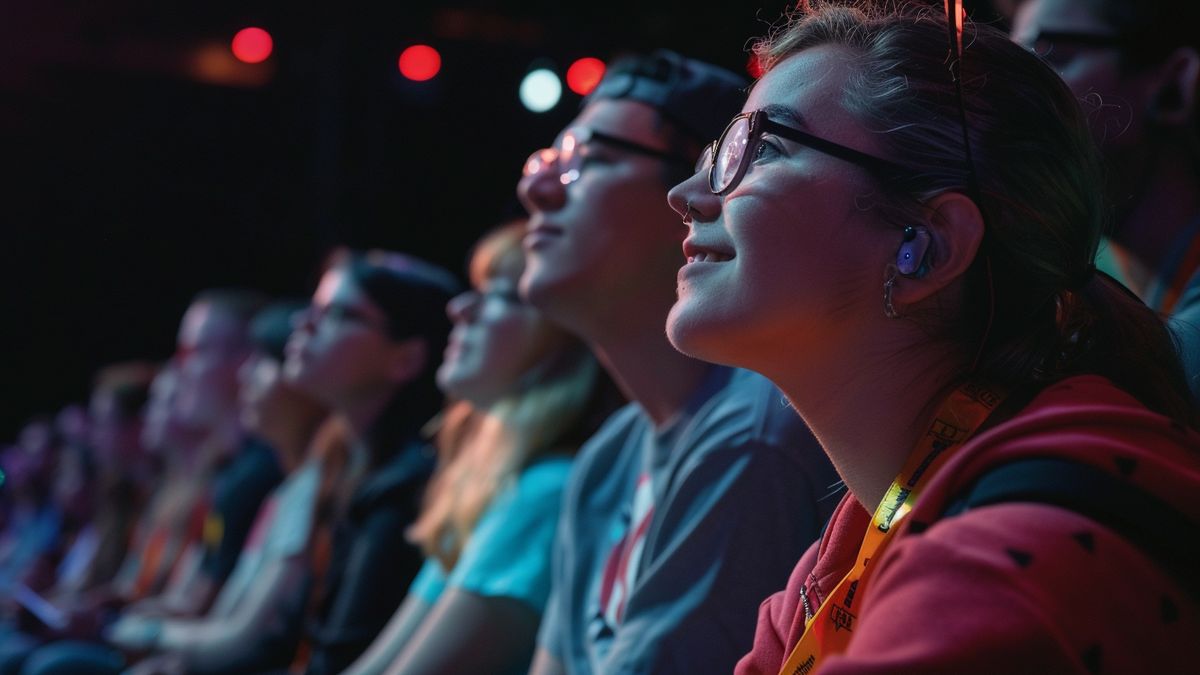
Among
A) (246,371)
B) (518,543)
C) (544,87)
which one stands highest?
(544,87)

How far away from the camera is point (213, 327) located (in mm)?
4766

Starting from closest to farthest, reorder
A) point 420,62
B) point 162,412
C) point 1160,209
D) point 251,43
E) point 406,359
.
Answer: point 1160,209, point 406,359, point 420,62, point 162,412, point 251,43

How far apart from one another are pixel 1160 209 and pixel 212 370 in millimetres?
3664

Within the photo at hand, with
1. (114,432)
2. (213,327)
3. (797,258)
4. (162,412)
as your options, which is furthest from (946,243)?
(114,432)

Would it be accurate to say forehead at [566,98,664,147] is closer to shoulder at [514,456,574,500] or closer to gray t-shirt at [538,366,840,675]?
gray t-shirt at [538,366,840,675]

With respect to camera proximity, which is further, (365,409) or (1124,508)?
(365,409)

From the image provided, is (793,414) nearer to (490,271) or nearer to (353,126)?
(490,271)

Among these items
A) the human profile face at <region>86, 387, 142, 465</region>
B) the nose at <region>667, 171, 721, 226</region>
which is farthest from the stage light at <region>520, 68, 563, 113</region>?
the nose at <region>667, 171, 721, 226</region>

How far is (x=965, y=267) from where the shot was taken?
1152 millimetres

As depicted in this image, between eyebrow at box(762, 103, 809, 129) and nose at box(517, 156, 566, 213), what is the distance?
3.05ft

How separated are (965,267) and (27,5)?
5.43 meters

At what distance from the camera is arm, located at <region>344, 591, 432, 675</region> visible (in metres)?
2.58

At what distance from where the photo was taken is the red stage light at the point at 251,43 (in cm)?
516

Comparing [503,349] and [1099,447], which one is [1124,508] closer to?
[1099,447]
